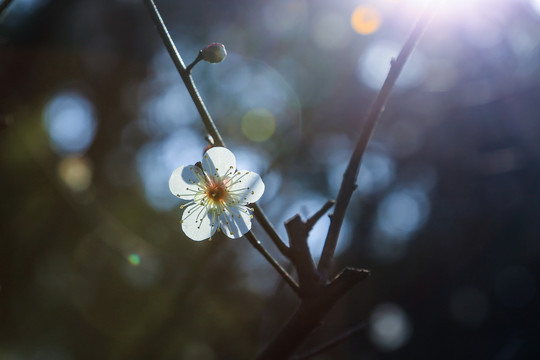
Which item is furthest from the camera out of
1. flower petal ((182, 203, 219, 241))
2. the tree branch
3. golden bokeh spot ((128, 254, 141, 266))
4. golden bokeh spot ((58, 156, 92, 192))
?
golden bokeh spot ((58, 156, 92, 192))

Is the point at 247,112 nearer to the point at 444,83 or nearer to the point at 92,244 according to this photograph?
the point at 92,244

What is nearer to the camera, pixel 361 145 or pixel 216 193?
pixel 361 145

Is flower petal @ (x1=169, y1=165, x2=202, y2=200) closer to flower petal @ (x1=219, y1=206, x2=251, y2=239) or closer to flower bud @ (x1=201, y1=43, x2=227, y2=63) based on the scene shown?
flower petal @ (x1=219, y1=206, x2=251, y2=239)

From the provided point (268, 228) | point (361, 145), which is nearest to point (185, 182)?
point (268, 228)

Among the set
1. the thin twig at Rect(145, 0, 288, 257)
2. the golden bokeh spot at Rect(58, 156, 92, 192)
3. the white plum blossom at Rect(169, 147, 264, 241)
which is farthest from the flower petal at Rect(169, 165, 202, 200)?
the golden bokeh spot at Rect(58, 156, 92, 192)

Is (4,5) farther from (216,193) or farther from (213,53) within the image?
(216,193)

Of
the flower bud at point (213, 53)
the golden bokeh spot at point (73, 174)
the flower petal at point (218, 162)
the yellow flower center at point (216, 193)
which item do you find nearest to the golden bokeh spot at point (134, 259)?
the golden bokeh spot at point (73, 174)
